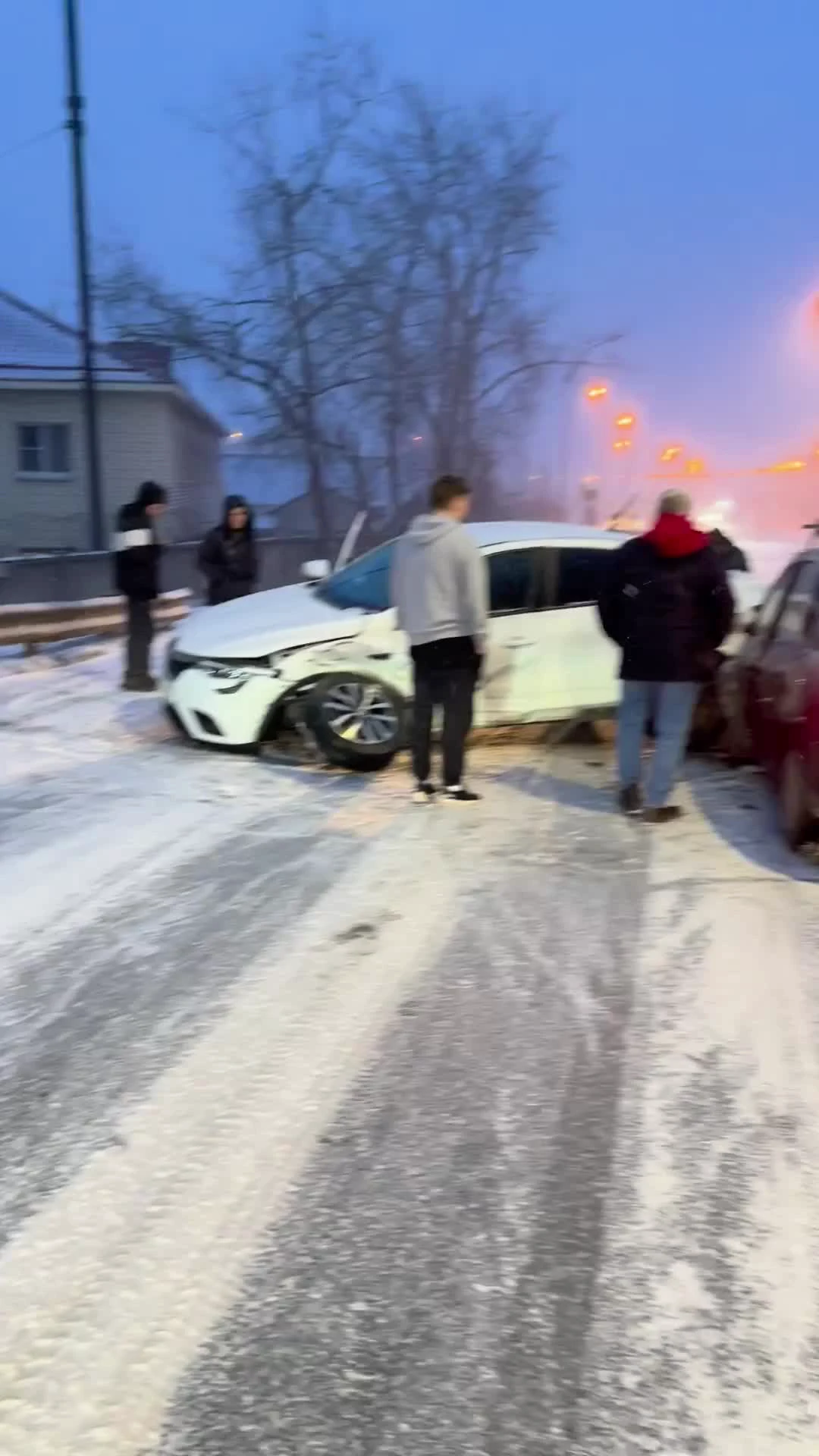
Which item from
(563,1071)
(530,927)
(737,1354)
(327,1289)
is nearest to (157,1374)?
(327,1289)

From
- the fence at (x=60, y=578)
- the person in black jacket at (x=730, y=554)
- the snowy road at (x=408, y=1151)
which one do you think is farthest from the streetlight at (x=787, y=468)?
the snowy road at (x=408, y=1151)

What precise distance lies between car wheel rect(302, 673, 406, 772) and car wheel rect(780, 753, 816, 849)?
246 centimetres

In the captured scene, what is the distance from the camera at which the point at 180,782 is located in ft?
23.6

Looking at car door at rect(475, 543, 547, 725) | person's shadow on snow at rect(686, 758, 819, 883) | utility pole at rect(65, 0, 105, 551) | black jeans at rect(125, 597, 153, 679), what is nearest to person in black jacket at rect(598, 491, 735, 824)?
person's shadow on snow at rect(686, 758, 819, 883)

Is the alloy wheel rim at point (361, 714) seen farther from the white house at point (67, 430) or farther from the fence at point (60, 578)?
the white house at point (67, 430)

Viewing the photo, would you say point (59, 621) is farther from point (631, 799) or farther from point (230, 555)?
point (631, 799)

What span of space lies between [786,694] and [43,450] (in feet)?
94.6

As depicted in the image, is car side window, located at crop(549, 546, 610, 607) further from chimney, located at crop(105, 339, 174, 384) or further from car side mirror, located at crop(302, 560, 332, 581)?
chimney, located at crop(105, 339, 174, 384)

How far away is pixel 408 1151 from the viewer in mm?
3129

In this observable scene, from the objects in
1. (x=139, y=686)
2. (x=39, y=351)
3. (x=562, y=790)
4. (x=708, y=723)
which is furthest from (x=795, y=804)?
(x=39, y=351)

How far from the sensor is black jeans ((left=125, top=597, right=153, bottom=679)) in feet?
33.2

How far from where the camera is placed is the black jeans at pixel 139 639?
10.1 m

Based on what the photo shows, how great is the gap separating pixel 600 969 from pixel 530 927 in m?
0.48

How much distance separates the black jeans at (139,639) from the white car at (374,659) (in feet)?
6.20
